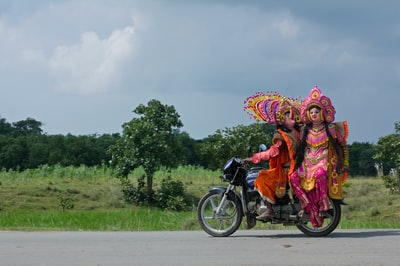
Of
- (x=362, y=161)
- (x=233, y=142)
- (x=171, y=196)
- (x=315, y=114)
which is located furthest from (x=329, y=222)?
(x=362, y=161)

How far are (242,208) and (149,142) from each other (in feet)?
69.2

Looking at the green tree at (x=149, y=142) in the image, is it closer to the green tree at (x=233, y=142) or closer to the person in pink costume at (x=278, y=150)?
the green tree at (x=233, y=142)

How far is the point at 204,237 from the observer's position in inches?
425

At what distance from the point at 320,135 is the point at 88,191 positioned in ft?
75.3

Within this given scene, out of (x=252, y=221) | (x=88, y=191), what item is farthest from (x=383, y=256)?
(x=88, y=191)

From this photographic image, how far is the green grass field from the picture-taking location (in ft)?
66.0

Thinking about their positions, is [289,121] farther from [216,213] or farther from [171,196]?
[171,196]

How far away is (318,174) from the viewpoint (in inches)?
421

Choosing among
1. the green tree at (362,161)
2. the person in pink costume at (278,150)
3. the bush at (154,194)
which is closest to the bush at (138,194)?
the bush at (154,194)

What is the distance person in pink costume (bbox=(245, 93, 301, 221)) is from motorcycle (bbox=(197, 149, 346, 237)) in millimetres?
160

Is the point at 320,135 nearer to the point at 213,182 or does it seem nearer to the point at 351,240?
the point at 351,240

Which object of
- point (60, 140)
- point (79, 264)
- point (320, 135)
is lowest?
point (79, 264)

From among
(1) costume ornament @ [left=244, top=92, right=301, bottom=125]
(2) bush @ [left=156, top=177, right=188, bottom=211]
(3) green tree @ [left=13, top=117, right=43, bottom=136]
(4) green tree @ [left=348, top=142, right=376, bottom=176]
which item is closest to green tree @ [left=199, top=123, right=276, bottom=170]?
(2) bush @ [left=156, top=177, right=188, bottom=211]

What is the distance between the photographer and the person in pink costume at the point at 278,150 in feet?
35.4
